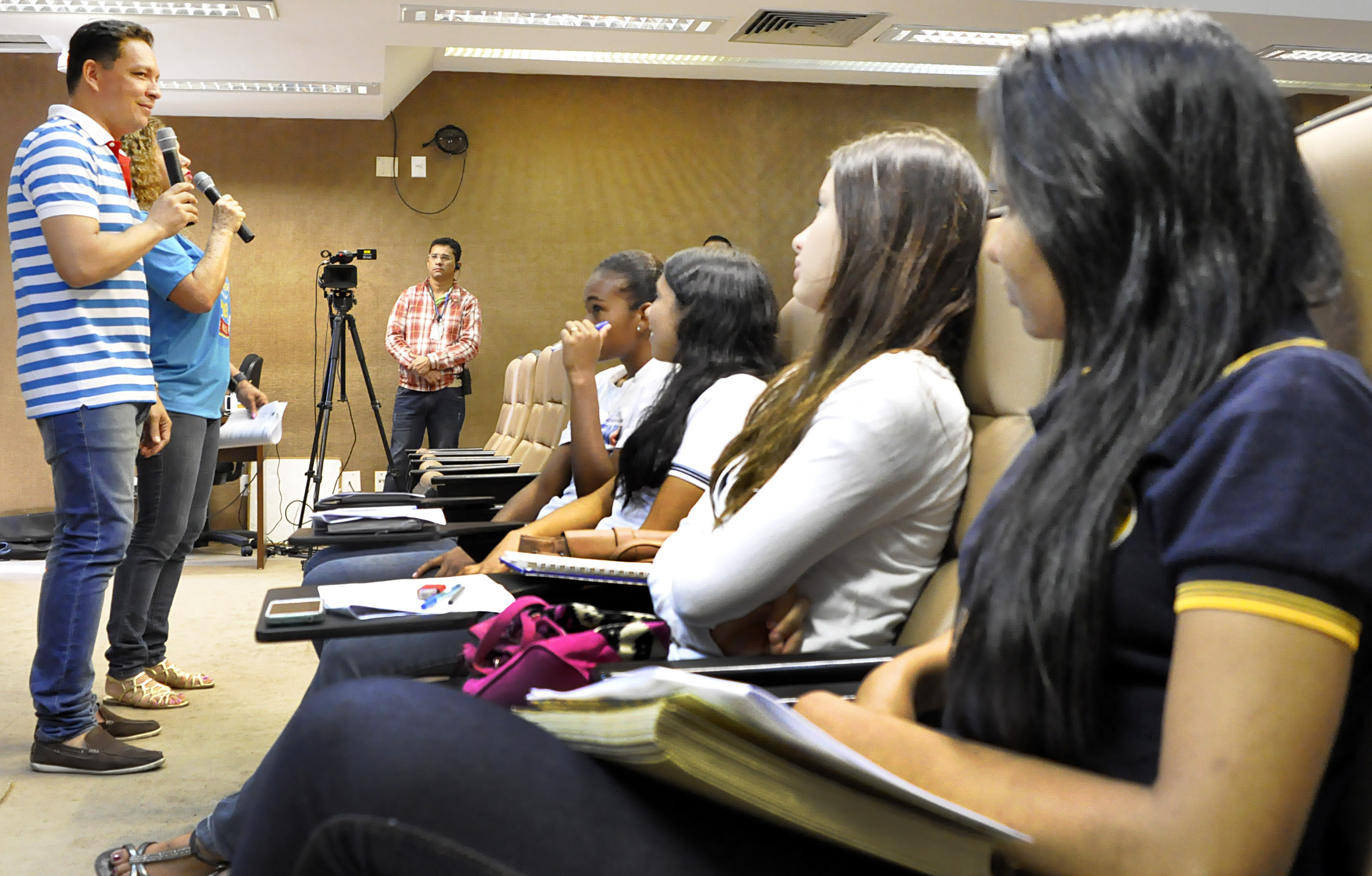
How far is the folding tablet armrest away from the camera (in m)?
0.88

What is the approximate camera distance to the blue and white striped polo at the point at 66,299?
1915mm

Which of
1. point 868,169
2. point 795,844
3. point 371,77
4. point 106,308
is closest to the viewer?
point 795,844

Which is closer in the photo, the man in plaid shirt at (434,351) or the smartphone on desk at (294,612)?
the smartphone on desk at (294,612)

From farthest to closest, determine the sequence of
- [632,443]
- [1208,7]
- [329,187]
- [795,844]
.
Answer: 1. [329,187]
2. [1208,7]
3. [632,443]
4. [795,844]

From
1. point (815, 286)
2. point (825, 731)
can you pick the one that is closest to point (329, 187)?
point (815, 286)

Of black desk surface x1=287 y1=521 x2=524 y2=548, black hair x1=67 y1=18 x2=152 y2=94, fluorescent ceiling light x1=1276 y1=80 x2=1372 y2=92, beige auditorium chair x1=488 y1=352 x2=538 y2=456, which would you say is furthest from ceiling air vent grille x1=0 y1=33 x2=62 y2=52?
fluorescent ceiling light x1=1276 y1=80 x2=1372 y2=92

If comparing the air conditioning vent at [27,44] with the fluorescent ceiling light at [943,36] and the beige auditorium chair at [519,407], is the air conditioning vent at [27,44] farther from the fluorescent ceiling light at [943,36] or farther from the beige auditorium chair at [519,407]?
the fluorescent ceiling light at [943,36]

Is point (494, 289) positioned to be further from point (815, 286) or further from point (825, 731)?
point (825, 731)

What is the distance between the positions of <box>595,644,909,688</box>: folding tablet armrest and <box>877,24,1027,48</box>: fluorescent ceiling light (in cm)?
516

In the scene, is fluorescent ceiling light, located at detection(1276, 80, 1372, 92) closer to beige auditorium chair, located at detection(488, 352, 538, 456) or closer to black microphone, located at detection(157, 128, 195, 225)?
beige auditorium chair, located at detection(488, 352, 538, 456)

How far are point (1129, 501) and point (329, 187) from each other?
6.79 meters

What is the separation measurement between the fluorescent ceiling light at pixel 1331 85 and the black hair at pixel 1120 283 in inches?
277

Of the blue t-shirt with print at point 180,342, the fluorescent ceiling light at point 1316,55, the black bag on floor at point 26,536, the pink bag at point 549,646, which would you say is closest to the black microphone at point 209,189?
the blue t-shirt with print at point 180,342

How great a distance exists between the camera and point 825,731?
60 centimetres
